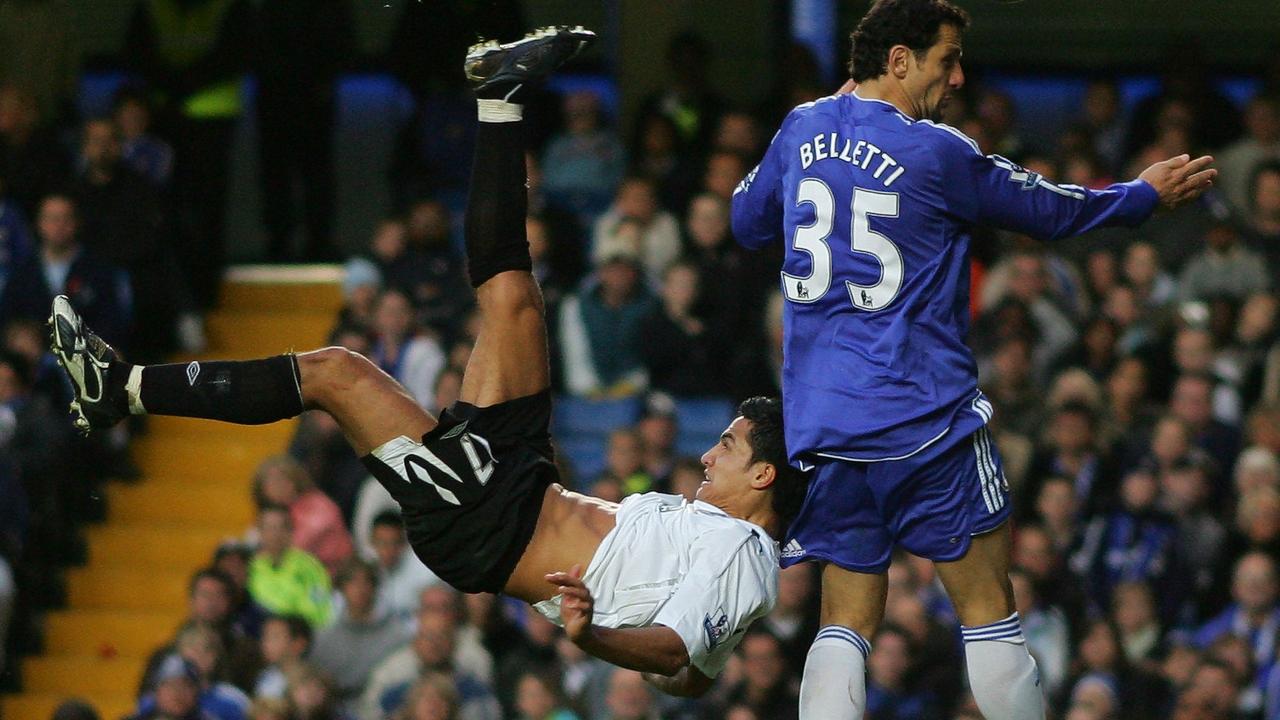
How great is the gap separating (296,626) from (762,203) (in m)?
4.59

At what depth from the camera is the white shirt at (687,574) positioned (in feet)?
19.7

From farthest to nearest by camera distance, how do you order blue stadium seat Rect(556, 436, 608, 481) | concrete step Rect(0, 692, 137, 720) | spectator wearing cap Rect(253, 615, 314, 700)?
1. concrete step Rect(0, 692, 137, 720)
2. blue stadium seat Rect(556, 436, 608, 481)
3. spectator wearing cap Rect(253, 615, 314, 700)

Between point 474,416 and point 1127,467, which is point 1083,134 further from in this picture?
point 474,416

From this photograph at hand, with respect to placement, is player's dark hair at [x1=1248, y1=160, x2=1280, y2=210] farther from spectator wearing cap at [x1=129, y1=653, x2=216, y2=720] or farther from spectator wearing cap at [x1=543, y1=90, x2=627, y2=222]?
spectator wearing cap at [x1=129, y1=653, x2=216, y2=720]

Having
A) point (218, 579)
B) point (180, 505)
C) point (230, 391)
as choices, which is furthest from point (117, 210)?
point (230, 391)

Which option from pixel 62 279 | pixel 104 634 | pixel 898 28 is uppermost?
pixel 898 28

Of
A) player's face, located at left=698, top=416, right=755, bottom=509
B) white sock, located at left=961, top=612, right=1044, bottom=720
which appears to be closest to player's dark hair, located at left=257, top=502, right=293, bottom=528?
player's face, located at left=698, top=416, right=755, bottom=509

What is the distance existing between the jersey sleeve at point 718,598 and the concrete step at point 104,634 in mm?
6000

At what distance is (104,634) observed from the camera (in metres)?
11.5

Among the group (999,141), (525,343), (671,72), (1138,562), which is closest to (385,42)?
(671,72)

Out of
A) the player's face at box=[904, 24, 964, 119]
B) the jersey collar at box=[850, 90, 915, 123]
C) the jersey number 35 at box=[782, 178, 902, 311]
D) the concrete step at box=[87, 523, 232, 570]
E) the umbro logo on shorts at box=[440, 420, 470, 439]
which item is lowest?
the concrete step at box=[87, 523, 232, 570]

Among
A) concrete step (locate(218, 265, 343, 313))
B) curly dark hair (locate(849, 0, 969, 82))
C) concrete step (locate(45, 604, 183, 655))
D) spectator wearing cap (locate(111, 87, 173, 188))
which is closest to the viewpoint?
curly dark hair (locate(849, 0, 969, 82))

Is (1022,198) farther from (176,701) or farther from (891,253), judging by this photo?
(176,701)

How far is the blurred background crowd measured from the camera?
9383 mm
